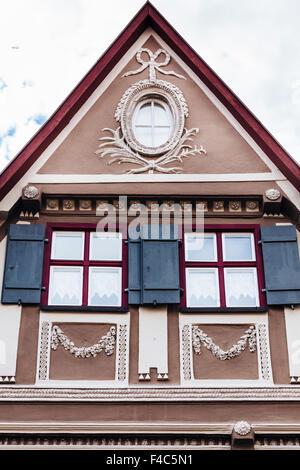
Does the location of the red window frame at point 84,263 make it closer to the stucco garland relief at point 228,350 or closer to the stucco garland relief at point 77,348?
the stucco garland relief at point 77,348

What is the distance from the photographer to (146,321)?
1139 cm

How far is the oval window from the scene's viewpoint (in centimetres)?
1288

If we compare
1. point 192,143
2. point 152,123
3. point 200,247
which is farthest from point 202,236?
point 152,123

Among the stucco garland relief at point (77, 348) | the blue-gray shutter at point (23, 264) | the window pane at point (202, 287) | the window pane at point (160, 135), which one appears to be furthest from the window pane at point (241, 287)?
the blue-gray shutter at point (23, 264)

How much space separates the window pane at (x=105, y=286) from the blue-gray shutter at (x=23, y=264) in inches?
29.8

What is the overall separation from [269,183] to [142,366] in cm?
344

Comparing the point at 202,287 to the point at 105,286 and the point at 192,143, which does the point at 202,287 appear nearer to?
the point at 105,286

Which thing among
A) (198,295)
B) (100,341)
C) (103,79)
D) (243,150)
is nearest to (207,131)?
(243,150)

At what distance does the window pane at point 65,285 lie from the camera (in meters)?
11.6

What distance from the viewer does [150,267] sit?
460 inches

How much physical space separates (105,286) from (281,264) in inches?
100

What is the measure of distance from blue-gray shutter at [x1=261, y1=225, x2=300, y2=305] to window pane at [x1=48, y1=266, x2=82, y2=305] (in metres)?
2.70

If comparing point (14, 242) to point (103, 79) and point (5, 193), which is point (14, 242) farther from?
point (103, 79)

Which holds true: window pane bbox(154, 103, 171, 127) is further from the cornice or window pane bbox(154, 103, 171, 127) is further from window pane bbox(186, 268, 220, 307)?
the cornice
